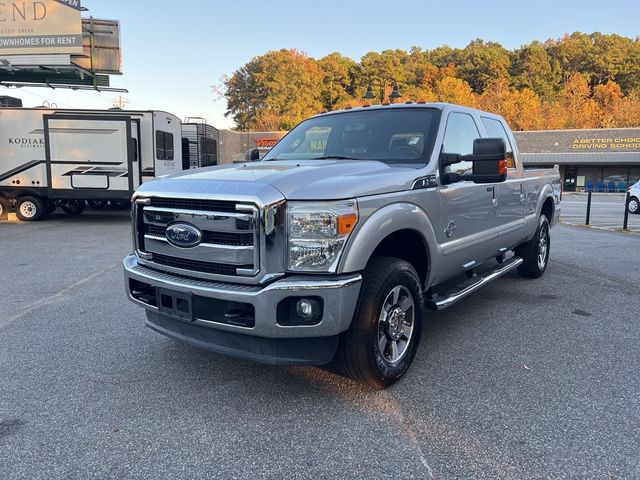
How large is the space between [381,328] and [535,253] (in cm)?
410

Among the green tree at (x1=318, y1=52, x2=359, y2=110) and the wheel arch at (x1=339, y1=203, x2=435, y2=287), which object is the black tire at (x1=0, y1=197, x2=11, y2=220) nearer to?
the wheel arch at (x1=339, y1=203, x2=435, y2=287)

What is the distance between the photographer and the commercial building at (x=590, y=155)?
41844 millimetres

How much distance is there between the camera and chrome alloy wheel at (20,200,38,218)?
14297 millimetres

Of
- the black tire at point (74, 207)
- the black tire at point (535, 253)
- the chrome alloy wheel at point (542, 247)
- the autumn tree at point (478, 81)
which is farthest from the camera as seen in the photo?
the autumn tree at point (478, 81)

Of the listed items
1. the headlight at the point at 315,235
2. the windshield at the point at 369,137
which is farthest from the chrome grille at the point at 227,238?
the windshield at the point at 369,137

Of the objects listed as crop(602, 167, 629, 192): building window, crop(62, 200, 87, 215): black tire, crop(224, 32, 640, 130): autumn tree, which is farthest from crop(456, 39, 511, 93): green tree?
crop(62, 200, 87, 215): black tire

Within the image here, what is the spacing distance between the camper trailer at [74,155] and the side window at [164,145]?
1.1 inches

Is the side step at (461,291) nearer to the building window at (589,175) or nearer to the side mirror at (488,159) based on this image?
the side mirror at (488,159)

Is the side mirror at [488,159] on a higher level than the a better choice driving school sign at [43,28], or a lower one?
lower

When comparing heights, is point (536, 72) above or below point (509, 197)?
above

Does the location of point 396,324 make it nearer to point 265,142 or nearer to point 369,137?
point 369,137

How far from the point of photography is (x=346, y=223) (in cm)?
303

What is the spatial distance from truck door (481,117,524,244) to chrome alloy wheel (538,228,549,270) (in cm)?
107

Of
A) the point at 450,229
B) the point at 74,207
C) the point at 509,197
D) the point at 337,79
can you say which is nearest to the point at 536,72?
the point at 337,79
